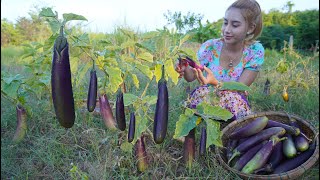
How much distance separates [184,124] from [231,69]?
1151 mm

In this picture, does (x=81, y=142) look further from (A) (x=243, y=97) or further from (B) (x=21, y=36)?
(B) (x=21, y=36)

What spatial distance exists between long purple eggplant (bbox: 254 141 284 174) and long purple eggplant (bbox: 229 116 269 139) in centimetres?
13

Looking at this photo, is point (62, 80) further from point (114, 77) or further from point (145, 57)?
point (145, 57)

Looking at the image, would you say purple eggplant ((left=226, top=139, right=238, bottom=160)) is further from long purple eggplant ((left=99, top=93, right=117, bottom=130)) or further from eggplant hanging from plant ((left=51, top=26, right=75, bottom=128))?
eggplant hanging from plant ((left=51, top=26, right=75, bottom=128))

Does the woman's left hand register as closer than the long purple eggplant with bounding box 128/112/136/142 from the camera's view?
No

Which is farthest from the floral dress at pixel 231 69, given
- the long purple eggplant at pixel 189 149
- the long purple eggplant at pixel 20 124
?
the long purple eggplant at pixel 20 124

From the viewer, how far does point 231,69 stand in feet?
8.63

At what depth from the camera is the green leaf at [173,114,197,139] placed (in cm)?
158

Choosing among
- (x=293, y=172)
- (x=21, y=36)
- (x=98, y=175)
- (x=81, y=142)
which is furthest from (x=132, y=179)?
(x=21, y=36)

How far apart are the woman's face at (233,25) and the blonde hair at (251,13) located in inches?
1.4

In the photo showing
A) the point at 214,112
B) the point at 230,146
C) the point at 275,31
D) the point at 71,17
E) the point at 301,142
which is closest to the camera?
the point at 71,17

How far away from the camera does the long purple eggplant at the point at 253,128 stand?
201 cm

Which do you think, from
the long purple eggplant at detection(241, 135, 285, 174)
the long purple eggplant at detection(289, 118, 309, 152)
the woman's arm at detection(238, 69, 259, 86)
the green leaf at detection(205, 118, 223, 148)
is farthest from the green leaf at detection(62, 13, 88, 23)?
the woman's arm at detection(238, 69, 259, 86)

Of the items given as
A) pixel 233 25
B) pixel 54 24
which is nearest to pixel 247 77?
pixel 233 25
